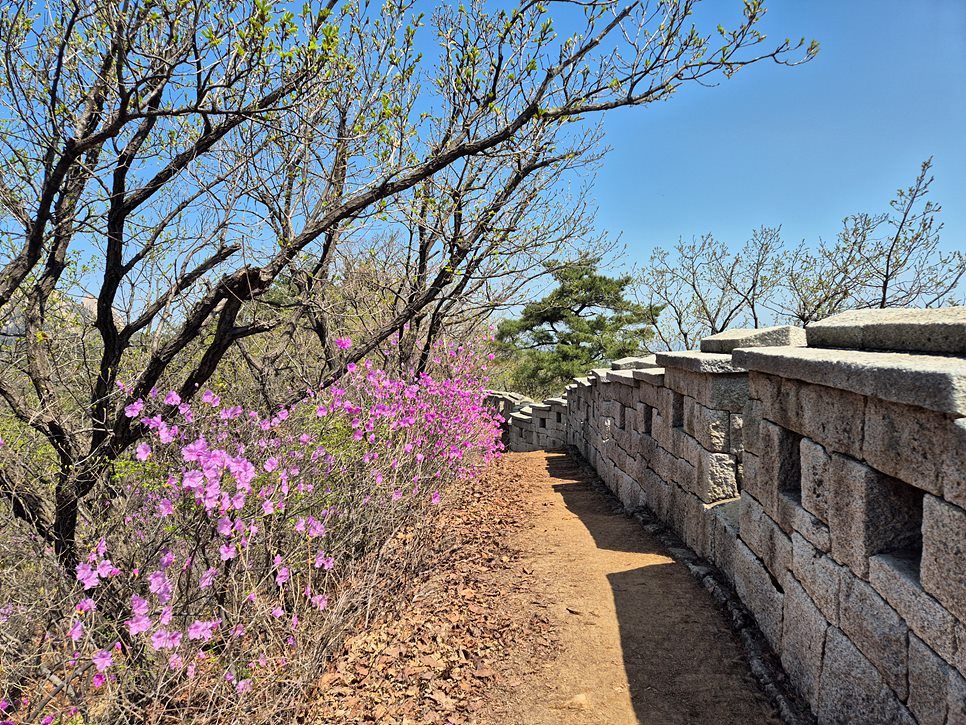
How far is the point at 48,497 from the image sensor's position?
120 inches

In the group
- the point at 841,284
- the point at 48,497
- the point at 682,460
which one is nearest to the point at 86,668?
the point at 48,497

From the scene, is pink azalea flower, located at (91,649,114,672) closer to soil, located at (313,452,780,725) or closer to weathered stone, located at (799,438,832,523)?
soil, located at (313,452,780,725)

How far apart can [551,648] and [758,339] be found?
2332 millimetres

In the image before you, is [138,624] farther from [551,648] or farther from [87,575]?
[551,648]

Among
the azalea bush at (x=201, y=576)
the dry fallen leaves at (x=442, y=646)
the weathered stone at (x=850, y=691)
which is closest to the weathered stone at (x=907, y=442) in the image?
the weathered stone at (x=850, y=691)

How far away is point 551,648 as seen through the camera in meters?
3.31

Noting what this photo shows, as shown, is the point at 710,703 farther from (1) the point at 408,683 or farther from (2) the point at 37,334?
(2) the point at 37,334

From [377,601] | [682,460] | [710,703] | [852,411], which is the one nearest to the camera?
[852,411]

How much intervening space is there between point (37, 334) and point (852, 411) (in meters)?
3.97

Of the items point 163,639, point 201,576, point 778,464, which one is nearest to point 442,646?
point 201,576

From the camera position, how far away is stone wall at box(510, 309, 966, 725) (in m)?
1.76

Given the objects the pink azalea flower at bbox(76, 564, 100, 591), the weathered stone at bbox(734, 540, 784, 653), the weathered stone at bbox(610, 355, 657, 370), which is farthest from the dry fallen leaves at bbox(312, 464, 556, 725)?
the weathered stone at bbox(610, 355, 657, 370)

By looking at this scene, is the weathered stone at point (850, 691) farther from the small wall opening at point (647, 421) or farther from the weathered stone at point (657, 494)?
the small wall opening at point (647, 421)

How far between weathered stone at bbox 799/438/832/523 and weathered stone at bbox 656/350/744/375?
1178 mm
